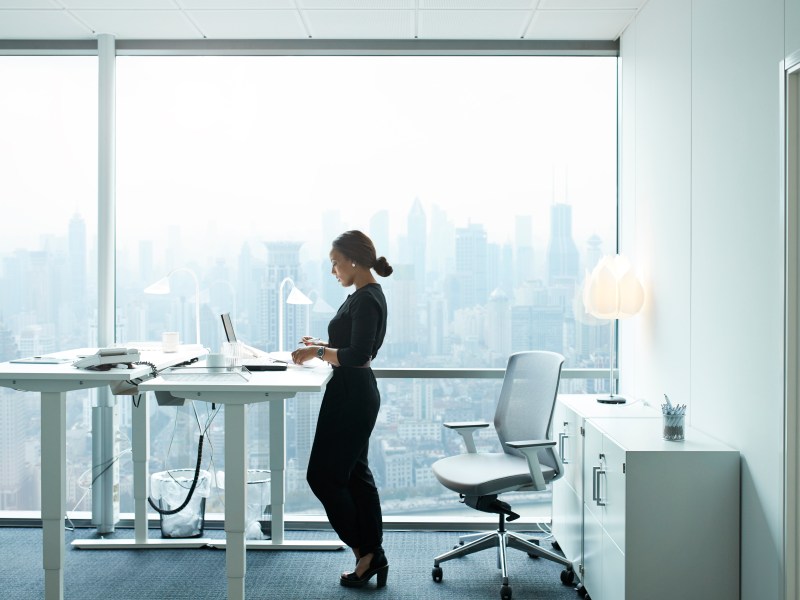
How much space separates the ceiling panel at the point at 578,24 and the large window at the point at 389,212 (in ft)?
0.59

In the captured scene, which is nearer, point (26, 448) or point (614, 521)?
point (614, 521)

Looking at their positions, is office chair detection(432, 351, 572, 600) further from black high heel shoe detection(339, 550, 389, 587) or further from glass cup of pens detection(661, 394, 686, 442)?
glass cup of pens detection(661, 394, 686, 442)

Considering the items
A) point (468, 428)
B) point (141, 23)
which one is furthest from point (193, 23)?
point (468, 428)

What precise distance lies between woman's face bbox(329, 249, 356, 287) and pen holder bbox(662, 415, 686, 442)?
4.98 ft

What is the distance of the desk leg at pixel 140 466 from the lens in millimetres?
3678

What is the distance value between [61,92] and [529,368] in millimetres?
3129

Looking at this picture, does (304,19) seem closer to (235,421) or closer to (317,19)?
(317,19)

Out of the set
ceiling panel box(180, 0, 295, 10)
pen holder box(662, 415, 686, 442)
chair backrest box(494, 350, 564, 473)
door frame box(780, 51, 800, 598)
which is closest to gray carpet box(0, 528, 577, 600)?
chair backrest box(494, 350, 564, 473)

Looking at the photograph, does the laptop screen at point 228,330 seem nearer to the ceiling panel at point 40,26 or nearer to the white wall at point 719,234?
the ceiling panel at point 40,26

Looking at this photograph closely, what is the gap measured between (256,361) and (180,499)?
1049mm

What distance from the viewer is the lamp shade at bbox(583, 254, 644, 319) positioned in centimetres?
343

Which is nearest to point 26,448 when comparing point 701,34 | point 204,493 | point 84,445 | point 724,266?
point 84,445

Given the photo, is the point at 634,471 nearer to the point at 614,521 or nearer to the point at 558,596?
the point at 614,521

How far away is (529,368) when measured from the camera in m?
3.54
